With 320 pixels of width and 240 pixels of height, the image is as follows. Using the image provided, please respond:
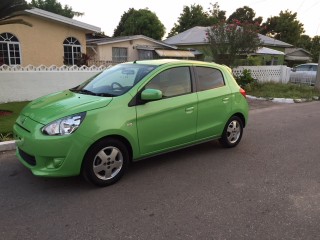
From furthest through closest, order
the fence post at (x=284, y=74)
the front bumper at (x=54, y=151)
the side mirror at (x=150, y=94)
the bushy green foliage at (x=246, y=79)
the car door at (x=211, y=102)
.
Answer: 1. the fence post at (x=284, y=74)
2. the bushy green foliage at (x=246, y=79)
3. the car door at (x=211, y=102)
4. the side mirror at (x=150, y=94)
5. the front bumper at (x=54, y=151)

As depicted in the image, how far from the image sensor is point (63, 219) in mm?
3326

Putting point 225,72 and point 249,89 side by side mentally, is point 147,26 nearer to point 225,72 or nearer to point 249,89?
point 249,89

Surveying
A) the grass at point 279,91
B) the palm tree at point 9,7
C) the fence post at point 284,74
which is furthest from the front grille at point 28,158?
the fence post at point 284,74

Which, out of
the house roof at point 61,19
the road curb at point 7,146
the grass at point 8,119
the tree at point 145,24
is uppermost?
the tree at point 145,24

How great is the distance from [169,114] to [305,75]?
1750cm

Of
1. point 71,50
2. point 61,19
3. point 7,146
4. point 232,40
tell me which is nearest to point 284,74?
point 232,40

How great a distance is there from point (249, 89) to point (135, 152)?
11.2m

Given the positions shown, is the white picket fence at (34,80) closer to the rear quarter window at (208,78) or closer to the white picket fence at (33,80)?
the white picket fence at (33,80)

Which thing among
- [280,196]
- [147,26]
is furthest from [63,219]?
[147,26]

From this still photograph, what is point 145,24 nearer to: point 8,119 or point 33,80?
point 33,80

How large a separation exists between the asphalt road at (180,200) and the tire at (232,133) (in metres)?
0.24

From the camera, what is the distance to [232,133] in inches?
230

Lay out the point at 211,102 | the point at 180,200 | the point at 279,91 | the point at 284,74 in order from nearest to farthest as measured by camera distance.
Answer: the point at 180,200
the point at 211,102
the point at 279,91
the point at 284,74

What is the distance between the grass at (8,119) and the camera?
19.8 ft
